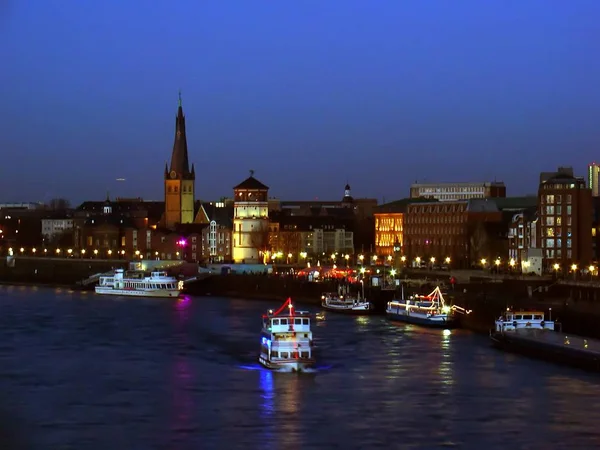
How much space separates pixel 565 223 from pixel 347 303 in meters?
17.2

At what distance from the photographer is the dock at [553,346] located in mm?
A: 36094

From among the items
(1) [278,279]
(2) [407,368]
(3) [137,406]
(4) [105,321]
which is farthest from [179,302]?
(3) [137,406]

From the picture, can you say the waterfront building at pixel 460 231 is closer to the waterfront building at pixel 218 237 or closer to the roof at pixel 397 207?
the roof at pixel 397 207

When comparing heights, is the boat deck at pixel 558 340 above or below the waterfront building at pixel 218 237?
below

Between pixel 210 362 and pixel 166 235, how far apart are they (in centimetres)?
8002

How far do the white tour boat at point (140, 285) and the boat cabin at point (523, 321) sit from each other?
3462 centimetres

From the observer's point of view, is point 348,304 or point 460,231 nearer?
point 348,304

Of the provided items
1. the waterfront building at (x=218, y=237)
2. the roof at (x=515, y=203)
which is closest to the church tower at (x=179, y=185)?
the waterfront building at (x=218, y=237)

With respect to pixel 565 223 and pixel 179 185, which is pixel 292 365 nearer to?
pixel 565 223

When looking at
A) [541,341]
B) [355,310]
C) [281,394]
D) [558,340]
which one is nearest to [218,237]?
[355,310]

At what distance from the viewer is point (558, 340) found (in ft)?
129

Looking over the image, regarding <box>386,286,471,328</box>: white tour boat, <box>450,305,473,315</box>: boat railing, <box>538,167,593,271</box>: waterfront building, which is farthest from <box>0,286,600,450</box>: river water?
<box>538,167,593,271</box>: waterfront building

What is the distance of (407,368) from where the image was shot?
36.1 meters

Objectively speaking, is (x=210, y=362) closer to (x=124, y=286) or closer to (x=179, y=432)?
(x=179, y=432)
